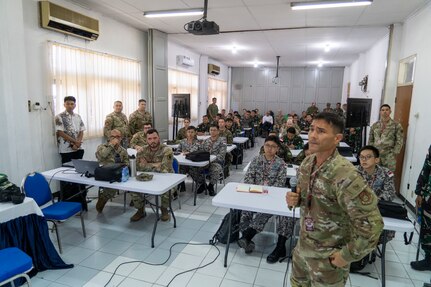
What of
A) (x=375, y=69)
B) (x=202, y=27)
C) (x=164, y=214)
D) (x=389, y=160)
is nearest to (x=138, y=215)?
(x=164, y=214)

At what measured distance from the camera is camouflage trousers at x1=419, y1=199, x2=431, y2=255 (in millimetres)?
2980

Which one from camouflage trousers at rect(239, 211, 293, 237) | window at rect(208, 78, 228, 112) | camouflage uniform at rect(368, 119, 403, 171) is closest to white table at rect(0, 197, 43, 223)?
camouflage trousers at rect(239, 211, 293, 237)

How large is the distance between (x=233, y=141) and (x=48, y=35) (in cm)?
433

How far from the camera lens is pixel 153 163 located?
13.6ft

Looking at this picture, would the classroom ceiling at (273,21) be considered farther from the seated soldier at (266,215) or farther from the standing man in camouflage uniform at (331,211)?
the standing man in camouflage uniform at (331,211)

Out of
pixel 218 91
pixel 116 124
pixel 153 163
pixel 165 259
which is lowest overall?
pixel 165 259

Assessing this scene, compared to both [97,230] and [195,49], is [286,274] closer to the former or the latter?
[97,230]

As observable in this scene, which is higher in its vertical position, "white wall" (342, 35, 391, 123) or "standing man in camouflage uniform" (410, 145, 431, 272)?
"white wall" (342, 35, 391, 123)

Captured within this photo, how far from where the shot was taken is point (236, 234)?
347cm

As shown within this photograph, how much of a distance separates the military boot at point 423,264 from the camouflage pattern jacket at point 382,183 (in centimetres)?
74

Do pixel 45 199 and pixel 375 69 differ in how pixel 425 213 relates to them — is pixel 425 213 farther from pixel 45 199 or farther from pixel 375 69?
pixel 375 69

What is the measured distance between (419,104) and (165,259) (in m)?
4.45

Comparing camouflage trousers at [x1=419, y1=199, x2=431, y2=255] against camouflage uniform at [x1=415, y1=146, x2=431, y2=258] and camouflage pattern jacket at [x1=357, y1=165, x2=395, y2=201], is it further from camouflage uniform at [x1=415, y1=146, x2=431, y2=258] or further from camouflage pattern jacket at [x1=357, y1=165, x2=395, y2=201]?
camouflage pattern jacket at [x1=357, y1=165, x2=395, y2=201]

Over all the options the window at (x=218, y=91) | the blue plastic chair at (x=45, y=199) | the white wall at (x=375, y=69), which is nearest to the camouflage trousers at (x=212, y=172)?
the blue plastic chair at (x=45, y=199)
